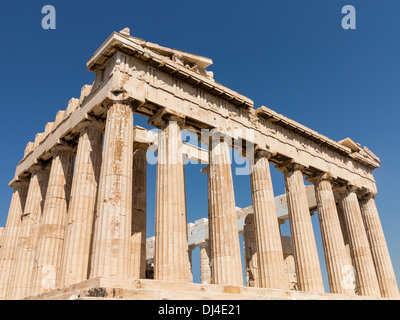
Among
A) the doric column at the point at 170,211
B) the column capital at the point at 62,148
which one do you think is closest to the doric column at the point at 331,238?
the doric column at the point at 170,211

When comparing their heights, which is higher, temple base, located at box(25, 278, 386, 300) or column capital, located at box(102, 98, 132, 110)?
column capital, located at box(102, 98, 132, 110)

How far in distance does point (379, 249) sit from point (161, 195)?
18.9 m

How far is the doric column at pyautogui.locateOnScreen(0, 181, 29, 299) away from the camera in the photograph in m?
20.9

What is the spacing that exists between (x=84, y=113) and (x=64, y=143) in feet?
9.29

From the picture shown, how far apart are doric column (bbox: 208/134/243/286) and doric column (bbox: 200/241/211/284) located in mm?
16557

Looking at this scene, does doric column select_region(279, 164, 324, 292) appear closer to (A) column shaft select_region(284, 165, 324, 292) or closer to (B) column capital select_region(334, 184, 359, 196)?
(A) column shaft select_region(284, 165, 324, 292)

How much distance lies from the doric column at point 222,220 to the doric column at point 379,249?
14655 millimetres

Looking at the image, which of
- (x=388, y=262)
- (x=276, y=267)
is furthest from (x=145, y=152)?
(x=388, y=262)

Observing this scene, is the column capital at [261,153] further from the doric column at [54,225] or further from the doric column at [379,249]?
the doric column at [379,249]

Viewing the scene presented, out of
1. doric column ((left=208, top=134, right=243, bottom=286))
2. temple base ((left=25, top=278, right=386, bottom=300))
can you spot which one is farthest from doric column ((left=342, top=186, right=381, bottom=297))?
temple base ((left=25, top=278, right=386, bottom=300))

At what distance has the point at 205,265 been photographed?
33844mm

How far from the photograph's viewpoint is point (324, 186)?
24.5 metres

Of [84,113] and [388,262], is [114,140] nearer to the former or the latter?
[84,113]

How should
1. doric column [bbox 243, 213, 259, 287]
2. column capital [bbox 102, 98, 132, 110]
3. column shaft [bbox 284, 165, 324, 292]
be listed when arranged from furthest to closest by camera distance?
doric column [bbox 243, 213, 259, 287], column shaft [bbox 284, 165, 324, 292], column capital [bbox 102, 98, 132, 110]
